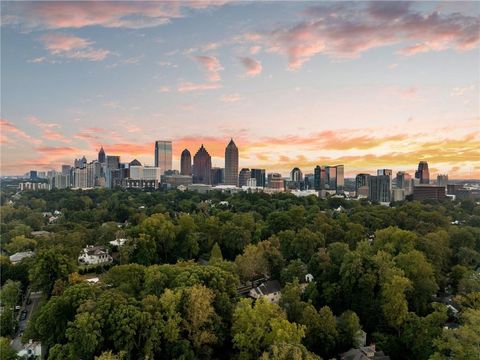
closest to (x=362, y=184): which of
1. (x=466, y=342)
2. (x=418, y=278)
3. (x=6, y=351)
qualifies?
(x=418, y=278)

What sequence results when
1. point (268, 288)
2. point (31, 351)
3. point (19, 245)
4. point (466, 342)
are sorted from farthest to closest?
1. point (19, 245)
2. point (268, 288)
3. point (31, 351)
4. point (466, 342)

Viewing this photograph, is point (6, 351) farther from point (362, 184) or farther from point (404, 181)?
point (362, 184)

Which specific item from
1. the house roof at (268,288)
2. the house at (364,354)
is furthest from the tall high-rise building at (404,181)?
the house at (364,354)

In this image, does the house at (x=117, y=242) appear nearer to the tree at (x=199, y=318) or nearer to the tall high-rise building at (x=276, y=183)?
the tree at (x=199, y=318)

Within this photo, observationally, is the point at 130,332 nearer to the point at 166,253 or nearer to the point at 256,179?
the point at 166,253

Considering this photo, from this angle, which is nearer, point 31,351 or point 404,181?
point 31,351
